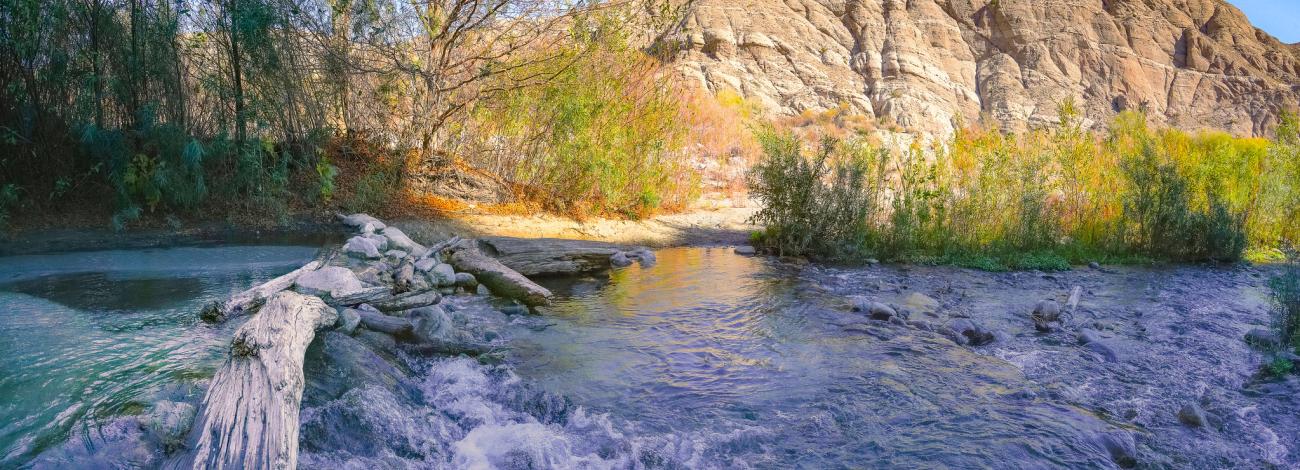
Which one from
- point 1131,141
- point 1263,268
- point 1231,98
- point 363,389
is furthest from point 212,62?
point 1231,98

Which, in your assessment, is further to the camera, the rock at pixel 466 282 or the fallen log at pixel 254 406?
the rock at pixel 466 282

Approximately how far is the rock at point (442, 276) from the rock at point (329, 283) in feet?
2.87

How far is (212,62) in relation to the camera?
745 cm

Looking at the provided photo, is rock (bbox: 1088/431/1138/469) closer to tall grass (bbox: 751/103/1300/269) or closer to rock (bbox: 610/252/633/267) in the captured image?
tall grass (bbox: 751/103/1300/269)

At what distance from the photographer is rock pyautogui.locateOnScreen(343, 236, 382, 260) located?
5.48 meters

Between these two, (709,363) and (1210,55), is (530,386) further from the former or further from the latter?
(1210,55)

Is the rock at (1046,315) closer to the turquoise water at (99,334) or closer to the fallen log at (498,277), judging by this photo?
the fallen log at (498,277)

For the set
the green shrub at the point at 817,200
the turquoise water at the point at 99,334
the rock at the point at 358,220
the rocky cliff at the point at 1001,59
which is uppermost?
the rocky cliff at the point at 1001,59

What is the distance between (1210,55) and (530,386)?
3842cm

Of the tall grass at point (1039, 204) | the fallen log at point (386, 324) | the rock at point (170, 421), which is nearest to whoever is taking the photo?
the rock at point (170, 421)

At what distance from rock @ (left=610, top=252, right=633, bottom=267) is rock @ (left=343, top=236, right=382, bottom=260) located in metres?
2.42

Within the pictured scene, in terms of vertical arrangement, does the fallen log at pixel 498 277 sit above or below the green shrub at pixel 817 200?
below

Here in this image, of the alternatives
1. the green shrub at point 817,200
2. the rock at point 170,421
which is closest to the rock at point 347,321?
the rock at point 170,421

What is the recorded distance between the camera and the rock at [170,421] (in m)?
2.30
